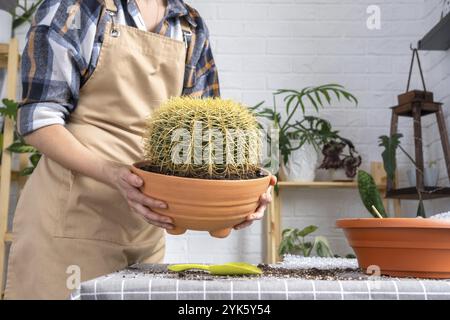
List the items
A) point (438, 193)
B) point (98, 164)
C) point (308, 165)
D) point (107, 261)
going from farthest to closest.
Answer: point (308, 165) → point (438, 193) → point (107, 261) → point (98, 164)

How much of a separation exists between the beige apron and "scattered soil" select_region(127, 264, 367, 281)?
22 cm

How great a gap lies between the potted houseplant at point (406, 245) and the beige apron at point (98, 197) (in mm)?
459

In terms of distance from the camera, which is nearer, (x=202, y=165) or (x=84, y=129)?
(x=202, y=165)

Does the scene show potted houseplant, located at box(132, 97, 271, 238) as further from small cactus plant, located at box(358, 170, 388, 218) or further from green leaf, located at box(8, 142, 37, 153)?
green leaf, located at box(8, 142, 37, 153)

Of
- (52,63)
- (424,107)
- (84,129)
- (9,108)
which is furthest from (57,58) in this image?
(424,107)

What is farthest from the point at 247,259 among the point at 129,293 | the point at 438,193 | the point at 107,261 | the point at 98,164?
the point at 129,293

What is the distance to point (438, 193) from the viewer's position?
5.97 feet

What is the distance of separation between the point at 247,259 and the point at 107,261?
56.8 inches

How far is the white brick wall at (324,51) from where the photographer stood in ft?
7.67

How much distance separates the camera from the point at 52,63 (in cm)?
88

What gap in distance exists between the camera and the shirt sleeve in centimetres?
87

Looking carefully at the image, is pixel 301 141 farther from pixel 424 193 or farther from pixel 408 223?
pixel 408 223

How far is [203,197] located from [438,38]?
1.62m
